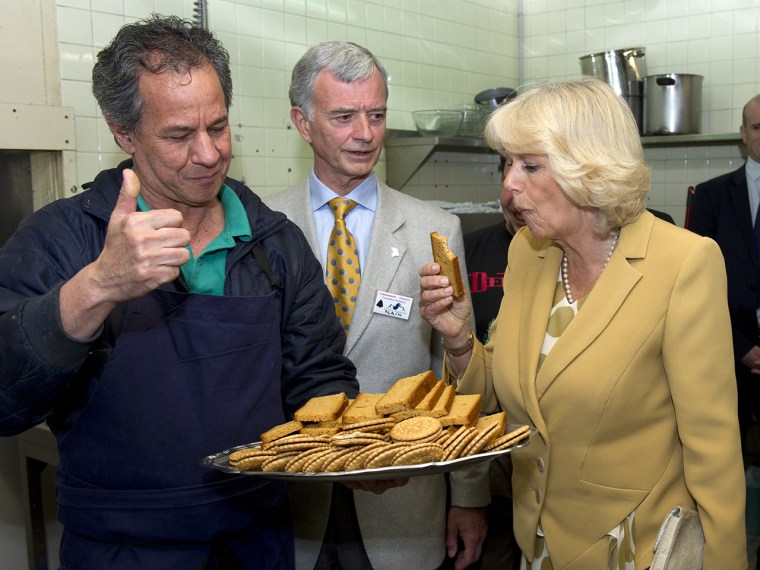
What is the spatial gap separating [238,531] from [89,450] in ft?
1.19

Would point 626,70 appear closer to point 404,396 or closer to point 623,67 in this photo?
point 623,67

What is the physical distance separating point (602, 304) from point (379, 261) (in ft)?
2.49

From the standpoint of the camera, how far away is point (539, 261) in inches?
80.4

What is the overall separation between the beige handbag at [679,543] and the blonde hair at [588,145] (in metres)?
0.67

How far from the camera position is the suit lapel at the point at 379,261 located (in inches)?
88.9

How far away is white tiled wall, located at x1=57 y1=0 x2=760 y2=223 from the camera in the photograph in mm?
3209

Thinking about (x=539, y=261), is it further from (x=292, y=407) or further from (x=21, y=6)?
(x=21, y=6)

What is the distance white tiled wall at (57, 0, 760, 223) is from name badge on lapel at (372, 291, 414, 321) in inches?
61.4

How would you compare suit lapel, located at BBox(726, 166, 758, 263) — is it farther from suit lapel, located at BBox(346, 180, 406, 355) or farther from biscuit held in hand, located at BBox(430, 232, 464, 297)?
biscuit held in hand, located at BBox(430, 232, 464, 297)

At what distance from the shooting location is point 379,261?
2.31m

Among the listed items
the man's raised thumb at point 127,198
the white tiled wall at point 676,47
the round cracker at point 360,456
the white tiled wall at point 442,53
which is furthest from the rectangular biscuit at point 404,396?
the white tiled wall at point 676,47

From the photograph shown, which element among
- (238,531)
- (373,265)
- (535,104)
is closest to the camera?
(238,531)

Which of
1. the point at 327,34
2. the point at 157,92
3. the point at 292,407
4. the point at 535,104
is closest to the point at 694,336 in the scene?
the point at 535,104

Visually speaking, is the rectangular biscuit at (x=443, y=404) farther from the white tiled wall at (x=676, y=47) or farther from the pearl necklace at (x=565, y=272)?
the white tiled wall at (x=676, y=47)
